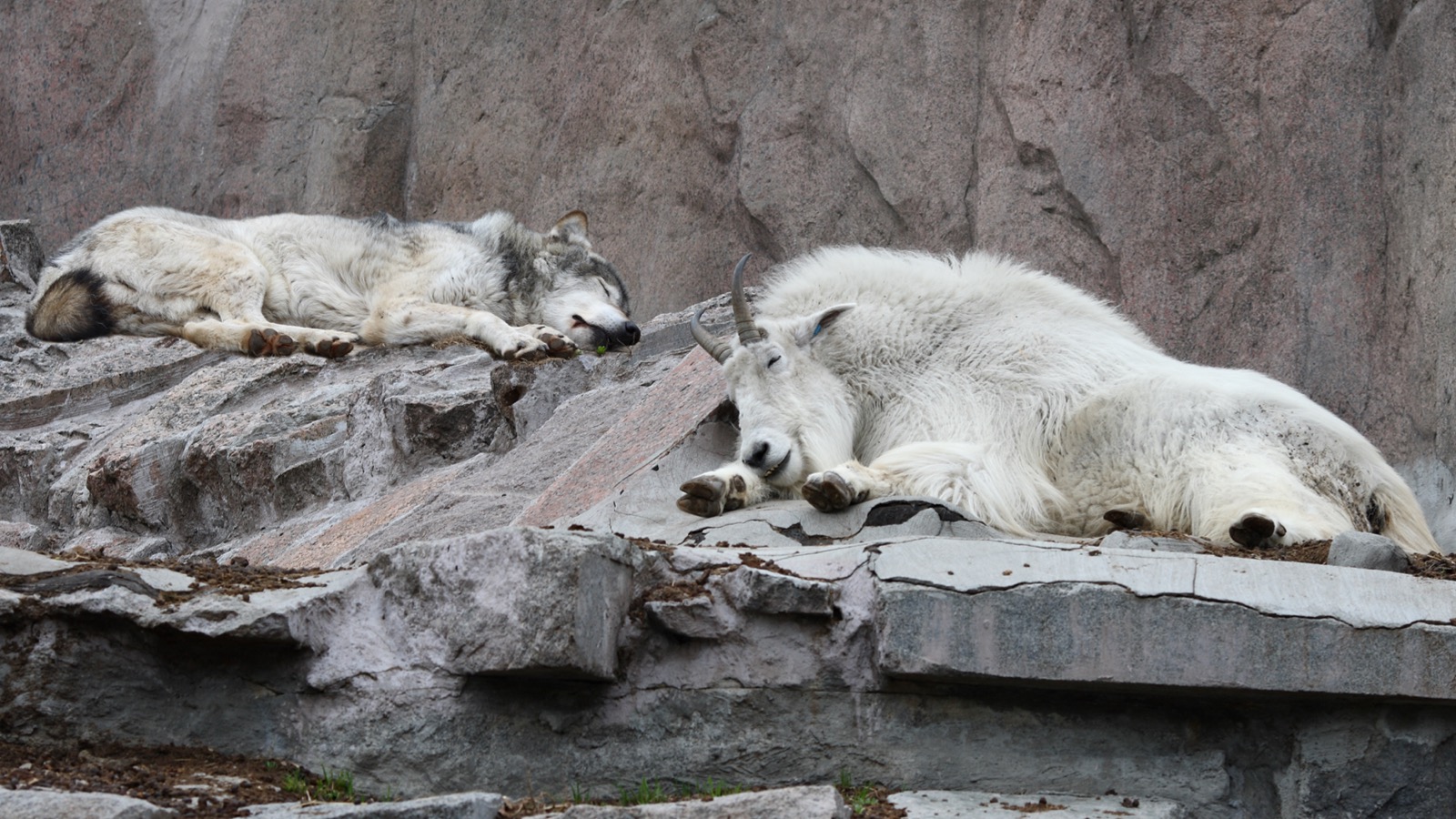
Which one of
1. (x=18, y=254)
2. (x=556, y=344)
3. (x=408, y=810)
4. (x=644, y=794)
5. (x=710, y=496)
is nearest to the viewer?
(x=408, y=810)

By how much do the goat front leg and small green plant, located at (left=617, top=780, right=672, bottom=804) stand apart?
1.69 meters

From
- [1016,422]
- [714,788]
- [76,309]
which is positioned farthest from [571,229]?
[714,788]

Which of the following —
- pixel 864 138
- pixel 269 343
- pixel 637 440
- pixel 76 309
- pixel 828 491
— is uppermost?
pixel 864 138

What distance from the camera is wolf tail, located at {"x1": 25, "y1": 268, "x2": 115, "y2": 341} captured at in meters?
11.5

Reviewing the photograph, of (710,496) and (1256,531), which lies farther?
(710,496)

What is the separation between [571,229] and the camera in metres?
11.5

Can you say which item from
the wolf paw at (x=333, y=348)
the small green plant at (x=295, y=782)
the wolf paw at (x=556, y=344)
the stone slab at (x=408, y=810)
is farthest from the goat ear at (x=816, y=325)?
the wolf paw at (x=333, y=348)

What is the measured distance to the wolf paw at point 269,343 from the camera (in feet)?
34.4

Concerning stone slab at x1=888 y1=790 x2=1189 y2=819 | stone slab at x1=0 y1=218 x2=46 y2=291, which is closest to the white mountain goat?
stone slab at x1=888 y1=790 x2=1189 y2=819

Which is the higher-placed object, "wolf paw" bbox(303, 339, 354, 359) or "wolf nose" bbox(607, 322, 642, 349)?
"wolf nose" bbox(607, 322, 642, 349)

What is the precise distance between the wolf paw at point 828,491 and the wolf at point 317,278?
5.24 meters

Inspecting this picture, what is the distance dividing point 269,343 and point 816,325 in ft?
16.4

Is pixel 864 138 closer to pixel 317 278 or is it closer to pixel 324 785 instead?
pixel 317 278

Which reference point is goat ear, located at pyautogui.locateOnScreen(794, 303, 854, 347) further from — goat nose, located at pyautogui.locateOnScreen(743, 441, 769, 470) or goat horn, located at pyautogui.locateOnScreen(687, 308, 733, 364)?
goat nose, located at pyautogui.locateOnScreen(743, 441, 769, 470)
